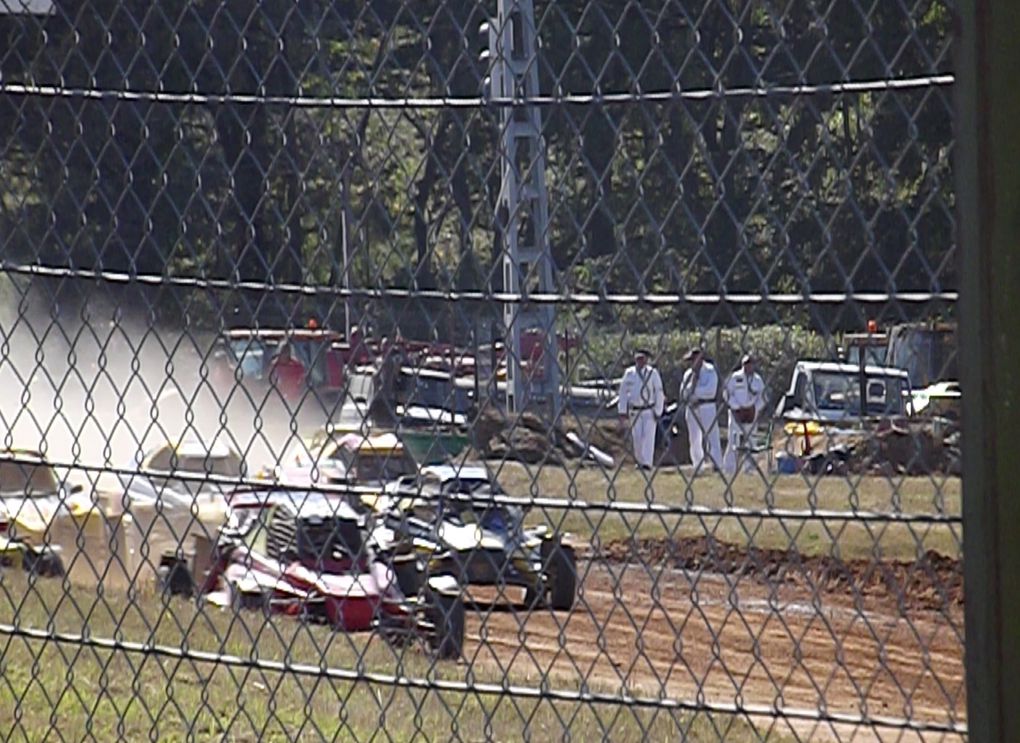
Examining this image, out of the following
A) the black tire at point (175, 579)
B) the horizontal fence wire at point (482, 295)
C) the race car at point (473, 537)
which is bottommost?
the black tire at point (175, 579)

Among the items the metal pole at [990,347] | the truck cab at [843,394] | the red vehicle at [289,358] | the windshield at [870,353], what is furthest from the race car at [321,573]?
the metal pole at [990,347]

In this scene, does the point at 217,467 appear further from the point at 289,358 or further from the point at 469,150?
the point at 469,150

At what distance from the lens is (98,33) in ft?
11.1

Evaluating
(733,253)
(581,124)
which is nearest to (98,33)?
(581,124)

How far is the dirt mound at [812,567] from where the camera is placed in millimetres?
2820

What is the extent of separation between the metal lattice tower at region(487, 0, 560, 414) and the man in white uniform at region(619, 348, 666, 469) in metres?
0.12

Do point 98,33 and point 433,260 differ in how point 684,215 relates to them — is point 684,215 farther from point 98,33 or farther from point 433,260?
point 98,33

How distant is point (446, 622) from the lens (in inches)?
124

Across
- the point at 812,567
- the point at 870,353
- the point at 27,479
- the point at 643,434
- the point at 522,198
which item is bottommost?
the point at 812,567

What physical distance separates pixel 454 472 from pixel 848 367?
686 mm

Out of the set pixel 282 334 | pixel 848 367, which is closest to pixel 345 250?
pixel 282 334

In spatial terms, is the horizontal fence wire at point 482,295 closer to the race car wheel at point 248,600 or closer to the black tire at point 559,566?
the black tire at point 559,566

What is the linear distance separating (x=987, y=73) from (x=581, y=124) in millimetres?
754

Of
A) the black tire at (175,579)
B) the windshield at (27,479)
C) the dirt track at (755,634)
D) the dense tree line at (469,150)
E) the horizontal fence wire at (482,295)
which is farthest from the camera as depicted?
the black tire at (175,579)
